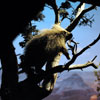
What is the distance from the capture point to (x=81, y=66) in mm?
4301

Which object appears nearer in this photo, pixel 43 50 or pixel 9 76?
pixel 9 76

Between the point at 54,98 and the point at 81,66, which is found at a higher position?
the point at 81,66

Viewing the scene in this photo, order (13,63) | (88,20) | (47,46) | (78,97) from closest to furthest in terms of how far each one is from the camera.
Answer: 1. (13,63)
2. (47,46)
3. (88,20)
4. (78,97)

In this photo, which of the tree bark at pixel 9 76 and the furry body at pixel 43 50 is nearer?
the tree bark at pixel 9 76

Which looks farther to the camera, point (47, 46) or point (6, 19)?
point (47, 46)

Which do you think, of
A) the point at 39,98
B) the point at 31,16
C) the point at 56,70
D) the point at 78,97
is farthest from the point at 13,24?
the point at 78,97

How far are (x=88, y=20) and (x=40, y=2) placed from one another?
6510 mm

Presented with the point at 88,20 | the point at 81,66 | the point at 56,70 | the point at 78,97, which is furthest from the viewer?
the point at 78,97

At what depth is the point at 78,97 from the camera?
66.9 metres

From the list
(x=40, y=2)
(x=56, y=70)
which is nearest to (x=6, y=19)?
(x=40, y=2)

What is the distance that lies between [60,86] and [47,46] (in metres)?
74.5

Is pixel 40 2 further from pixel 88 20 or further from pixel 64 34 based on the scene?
pixel 88 20

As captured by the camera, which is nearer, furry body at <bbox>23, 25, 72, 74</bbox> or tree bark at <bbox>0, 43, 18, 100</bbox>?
tree bark at <bbox>0, 43, 18, 100</bbox>

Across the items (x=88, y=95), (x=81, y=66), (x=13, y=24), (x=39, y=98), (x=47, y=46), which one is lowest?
(x=88, y=95)
